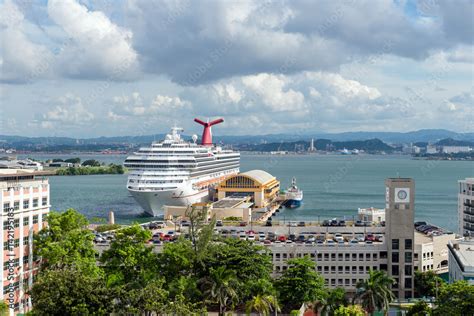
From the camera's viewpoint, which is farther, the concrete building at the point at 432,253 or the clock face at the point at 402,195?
the concrete building at the point at 432,253

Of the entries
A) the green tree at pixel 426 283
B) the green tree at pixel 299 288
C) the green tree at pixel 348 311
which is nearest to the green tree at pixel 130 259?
the green tree at pixel 299 288

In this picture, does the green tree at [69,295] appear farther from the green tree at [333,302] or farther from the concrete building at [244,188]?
the concrete building at [244,188]

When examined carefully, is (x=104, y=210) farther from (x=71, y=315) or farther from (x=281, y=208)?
(x=71, y=315)

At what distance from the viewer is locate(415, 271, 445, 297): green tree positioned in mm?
34625

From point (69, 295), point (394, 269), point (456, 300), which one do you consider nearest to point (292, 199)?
point (394, 269)

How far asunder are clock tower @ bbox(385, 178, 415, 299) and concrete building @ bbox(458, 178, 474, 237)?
14.2 m

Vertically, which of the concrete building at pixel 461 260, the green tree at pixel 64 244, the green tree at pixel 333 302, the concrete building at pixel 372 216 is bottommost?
the concrete building at pixel 372 216

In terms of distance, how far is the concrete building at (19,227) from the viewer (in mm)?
25078

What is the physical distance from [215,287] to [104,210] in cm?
5438

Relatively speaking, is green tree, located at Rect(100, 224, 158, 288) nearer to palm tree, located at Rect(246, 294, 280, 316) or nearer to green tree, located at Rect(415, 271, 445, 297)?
palm tree, located at Rect(246, 294, 280, 316)

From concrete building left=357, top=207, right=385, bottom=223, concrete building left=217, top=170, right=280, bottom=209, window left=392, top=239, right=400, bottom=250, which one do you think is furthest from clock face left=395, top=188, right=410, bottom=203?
concrete building left=217, top=170, right=280, bottom=209

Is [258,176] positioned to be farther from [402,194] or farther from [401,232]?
[401,232]

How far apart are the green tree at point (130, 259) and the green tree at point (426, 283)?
1497 cm

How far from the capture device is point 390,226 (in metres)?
36.1
